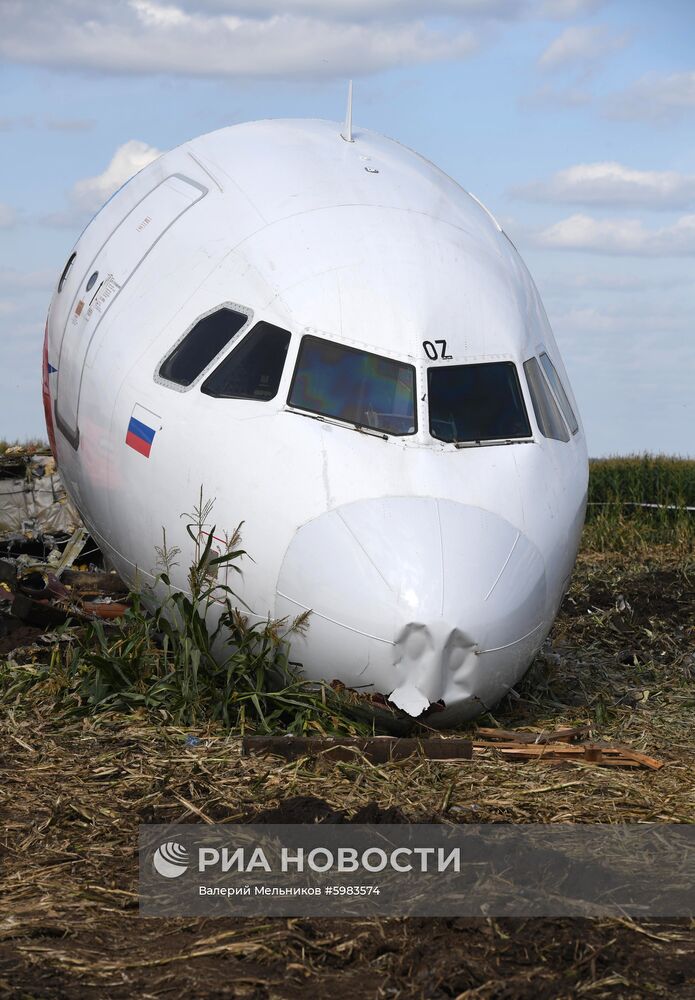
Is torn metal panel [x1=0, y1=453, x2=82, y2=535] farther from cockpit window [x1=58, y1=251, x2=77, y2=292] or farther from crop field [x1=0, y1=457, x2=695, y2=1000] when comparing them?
crop field [x1=0, y1=457, x2=695, y2=1000]

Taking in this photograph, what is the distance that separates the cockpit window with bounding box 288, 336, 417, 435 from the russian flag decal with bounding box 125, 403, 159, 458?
3.81 ft

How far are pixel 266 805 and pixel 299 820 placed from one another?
0.48m

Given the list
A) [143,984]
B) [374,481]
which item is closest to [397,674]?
[374,481]

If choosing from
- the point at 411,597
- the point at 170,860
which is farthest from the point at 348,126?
the point at 170,860

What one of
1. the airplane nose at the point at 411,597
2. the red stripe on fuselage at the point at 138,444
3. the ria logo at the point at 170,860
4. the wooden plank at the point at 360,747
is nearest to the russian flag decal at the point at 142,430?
the red stripe on fuselage at the point at 138,444

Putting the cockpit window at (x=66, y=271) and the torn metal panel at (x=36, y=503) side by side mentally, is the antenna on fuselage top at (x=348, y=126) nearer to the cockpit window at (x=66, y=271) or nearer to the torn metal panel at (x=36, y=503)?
the cockpit window at (x=66, y=271)

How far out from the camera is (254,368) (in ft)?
31.2

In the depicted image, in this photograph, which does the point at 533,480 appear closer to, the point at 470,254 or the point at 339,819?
the point at 470,254

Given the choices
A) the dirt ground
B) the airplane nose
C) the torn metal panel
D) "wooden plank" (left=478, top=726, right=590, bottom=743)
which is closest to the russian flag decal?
the airplane nose

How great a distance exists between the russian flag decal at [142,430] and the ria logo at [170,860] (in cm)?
343

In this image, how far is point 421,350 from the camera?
9539 millimetres

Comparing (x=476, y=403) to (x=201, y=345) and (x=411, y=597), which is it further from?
(x=201, y=345)

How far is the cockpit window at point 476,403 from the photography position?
940 cm

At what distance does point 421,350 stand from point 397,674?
7.78 ft
